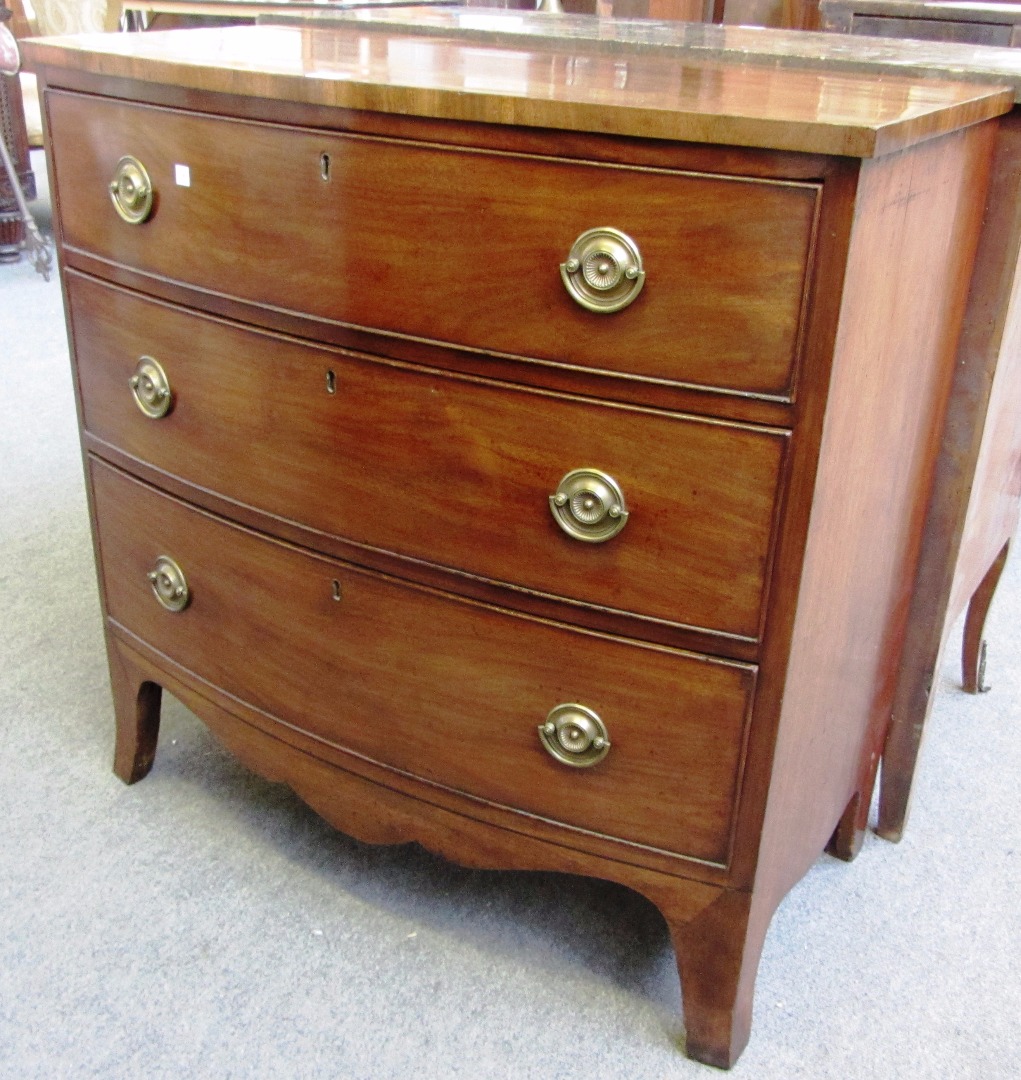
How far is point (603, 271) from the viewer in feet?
3.04

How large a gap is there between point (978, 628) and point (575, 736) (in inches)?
37.0

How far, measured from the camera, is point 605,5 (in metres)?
2.26

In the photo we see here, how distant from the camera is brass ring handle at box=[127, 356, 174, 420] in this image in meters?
1.26

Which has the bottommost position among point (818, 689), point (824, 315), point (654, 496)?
point (818, 689)

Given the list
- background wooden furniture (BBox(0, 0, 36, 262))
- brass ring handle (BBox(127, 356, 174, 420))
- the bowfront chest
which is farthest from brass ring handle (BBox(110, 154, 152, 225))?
background wooden furniture (BBox(0, 0, 36, 262))

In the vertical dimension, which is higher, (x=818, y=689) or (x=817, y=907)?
(x=818, y=689)

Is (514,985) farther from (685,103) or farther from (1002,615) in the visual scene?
(1002,615)

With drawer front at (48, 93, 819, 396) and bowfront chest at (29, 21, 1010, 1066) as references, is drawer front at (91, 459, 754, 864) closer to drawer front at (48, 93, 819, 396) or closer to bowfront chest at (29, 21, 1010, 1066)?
bowfront chest at (29, 21, 1010, 1066)

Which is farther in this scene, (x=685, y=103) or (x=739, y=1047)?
(x=739, y=1047)

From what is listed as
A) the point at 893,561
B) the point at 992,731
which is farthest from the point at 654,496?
the point at 992,731

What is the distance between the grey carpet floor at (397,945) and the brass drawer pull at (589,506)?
550mm

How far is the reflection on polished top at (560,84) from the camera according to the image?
0.85 meters

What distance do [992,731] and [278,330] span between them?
3.92ft

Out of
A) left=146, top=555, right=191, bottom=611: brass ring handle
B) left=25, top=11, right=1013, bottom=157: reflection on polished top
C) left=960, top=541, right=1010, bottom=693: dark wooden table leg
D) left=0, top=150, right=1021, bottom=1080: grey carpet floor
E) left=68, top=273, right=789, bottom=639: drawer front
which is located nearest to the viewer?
left=25, top=11, right=1013, bottom=157: reflection on polished top
